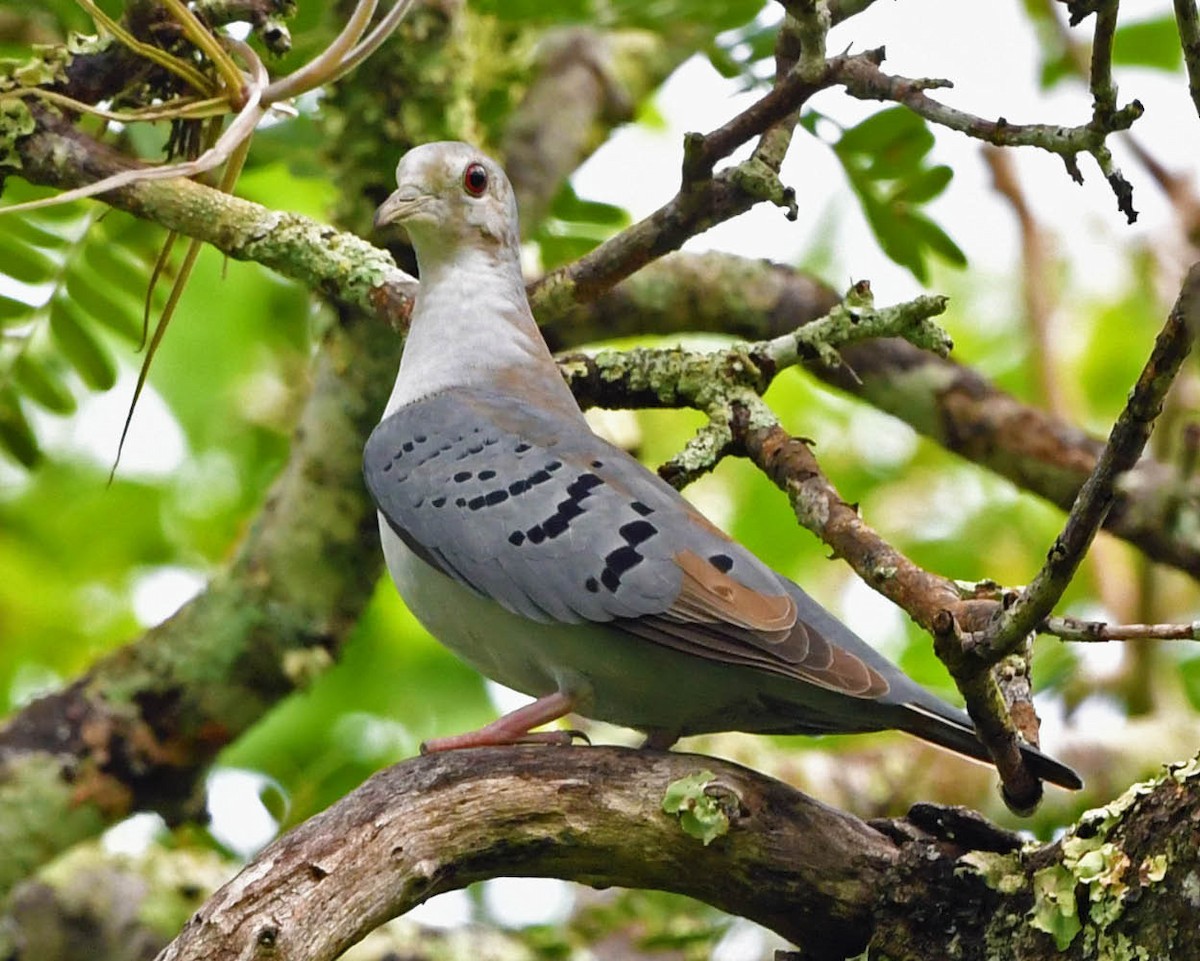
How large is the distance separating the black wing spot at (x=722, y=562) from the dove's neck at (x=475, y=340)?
77 centimetres

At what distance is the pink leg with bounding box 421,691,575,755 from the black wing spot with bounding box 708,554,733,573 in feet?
1.50

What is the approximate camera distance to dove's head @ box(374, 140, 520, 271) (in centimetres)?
460

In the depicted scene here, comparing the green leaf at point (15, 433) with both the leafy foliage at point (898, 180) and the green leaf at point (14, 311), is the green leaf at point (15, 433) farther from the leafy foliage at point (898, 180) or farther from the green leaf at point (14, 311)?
the leafy foliage at point (898, 180)

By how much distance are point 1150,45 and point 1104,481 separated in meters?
5.44

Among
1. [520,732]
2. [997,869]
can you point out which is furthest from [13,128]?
[997,869]

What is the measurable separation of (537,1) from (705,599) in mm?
2825

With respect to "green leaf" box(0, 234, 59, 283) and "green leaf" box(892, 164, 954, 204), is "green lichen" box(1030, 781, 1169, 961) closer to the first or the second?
"green leaf" box(892, 164, 954, 204)

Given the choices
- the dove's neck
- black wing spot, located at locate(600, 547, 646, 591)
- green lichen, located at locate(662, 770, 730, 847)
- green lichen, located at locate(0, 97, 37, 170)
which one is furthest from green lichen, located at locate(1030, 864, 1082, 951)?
green lichen, located at locate(0, 97, 37, 170)

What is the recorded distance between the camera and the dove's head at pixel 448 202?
4.60 m

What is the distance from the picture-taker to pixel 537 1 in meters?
5.59

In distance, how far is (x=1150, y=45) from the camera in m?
7.57

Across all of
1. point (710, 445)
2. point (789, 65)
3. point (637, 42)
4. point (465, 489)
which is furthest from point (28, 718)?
point (637, 42)

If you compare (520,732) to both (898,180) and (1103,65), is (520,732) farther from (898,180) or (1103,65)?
(898,180)

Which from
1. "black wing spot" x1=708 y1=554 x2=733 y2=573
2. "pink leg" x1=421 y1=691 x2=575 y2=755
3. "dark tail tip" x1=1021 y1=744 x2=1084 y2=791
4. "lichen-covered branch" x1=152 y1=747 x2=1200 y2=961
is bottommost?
"lichen-covered branch" x1=152 y1=747 x2=1200 y2=961
